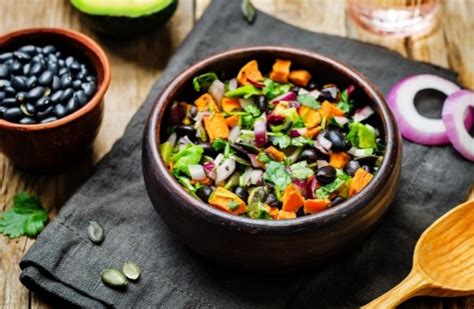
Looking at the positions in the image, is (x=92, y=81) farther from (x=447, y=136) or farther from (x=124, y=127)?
(x=447, y=136)

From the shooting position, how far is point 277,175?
2.01 meters

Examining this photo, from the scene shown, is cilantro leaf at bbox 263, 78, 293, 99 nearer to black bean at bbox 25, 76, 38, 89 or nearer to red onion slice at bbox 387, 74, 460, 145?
red onion slice at bbox 387, 74, 460, 145

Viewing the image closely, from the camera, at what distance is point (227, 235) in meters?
1.87

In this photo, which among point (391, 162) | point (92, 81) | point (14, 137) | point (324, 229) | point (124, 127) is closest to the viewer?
point (324, 229)

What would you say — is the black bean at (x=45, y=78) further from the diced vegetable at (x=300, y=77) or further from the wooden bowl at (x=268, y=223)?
the diced vegetable at (x=300, y=77)

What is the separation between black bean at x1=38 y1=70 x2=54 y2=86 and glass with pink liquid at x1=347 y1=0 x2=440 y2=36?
113cm

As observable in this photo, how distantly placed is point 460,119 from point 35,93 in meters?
1.26

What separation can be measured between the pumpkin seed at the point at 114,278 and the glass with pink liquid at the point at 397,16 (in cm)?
133

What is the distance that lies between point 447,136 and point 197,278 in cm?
91

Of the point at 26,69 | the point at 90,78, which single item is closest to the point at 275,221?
the point at 90,78

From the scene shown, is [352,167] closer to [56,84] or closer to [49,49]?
[56,84]

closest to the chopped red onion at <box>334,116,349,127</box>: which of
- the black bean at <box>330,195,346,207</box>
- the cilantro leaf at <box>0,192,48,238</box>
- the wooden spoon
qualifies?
the black bean at <box>330,195,346,207</box>

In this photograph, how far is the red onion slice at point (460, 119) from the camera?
237 cm

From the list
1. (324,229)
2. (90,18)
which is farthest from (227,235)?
(90,18)
